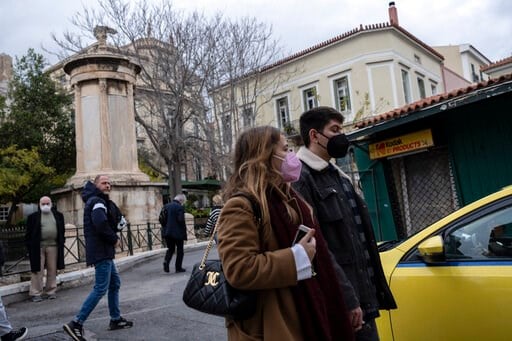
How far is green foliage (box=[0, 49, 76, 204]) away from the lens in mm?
29719

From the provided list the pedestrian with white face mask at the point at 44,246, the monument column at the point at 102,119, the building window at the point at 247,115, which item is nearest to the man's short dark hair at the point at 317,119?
the pedestrian with white face mask at the point at 44,246

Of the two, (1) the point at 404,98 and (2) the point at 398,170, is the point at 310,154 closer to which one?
(2) the point at 398,170

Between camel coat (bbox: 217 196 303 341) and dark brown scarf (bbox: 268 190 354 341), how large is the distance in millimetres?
45

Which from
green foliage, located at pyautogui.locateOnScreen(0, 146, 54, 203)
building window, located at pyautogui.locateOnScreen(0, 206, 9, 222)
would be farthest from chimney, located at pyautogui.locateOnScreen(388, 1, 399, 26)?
building window, located at pyautogui.locateOnScreen(0, 206, 9, 222)

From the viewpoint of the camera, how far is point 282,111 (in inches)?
1321

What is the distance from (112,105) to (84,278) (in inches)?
339

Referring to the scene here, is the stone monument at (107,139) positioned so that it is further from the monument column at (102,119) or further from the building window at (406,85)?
the building window at (406,85)

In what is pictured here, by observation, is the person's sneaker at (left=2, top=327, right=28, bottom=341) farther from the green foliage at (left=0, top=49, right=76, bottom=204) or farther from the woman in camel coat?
the green foliage at (left=0, top=49, right=76, bottom=204)

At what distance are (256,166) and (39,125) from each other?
31479mm

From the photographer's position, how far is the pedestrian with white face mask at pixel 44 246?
8.32 metres

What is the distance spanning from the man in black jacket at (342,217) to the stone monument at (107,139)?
1409 centimetres

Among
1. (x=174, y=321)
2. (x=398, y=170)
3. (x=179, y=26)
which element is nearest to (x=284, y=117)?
(x=179, y=26)

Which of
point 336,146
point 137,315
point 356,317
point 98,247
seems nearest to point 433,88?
point 137,315

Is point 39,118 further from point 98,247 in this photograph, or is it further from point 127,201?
point 98,247
